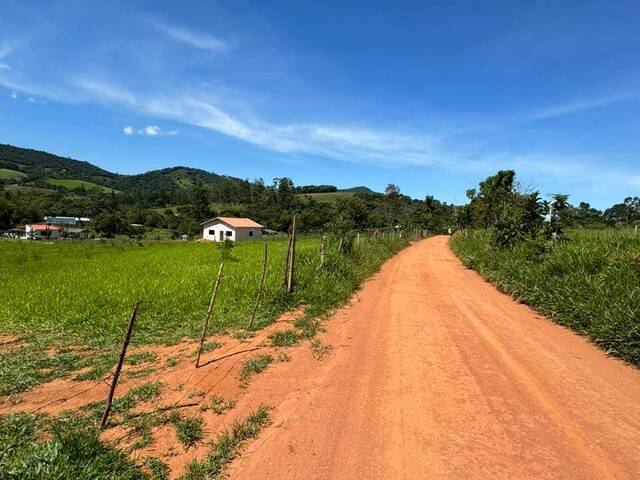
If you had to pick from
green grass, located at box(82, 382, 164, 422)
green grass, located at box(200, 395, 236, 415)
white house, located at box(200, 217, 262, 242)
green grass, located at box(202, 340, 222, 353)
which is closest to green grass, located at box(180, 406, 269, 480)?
green grass, located at box(200, 395, 236, 415)

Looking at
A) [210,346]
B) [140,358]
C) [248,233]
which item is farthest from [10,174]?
[210,346]

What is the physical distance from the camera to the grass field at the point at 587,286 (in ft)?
24.4

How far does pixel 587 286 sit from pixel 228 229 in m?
60.5

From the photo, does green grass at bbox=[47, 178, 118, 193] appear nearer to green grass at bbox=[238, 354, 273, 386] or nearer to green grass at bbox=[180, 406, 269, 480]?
green grass at bbox=[238, 354, 273, 386]

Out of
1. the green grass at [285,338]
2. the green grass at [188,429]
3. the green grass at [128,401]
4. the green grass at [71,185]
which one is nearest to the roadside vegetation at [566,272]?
the green grass at [285,338]

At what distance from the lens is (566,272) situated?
10984 millimetres

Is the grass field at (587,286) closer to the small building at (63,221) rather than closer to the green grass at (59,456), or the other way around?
the green grass at (59,456)

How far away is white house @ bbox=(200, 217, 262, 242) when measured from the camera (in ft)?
214

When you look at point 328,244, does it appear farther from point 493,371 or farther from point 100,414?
point 100,414

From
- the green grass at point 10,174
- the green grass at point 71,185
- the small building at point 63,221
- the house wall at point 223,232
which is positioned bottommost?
the small building at point 63,221

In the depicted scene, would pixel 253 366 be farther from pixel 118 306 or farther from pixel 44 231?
pixel 44 231

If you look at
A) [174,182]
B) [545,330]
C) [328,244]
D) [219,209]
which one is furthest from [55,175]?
[545,330]

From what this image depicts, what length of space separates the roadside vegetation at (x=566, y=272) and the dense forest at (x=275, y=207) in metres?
0.14

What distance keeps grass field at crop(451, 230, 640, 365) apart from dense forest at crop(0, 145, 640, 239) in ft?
10.9
